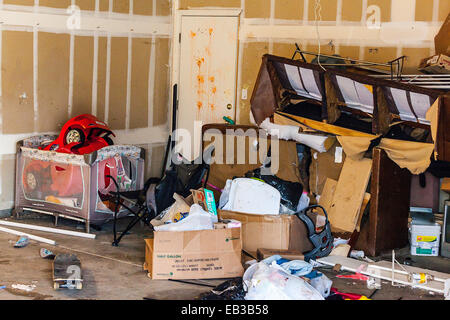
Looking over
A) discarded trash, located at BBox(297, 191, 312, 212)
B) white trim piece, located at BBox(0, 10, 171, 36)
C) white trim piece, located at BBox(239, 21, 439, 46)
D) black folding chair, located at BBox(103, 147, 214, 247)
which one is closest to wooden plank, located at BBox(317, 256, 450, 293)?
discarded trash, located at BBox(297, 191, 312, 212)

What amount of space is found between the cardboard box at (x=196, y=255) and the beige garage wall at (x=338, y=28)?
2985 millimetres

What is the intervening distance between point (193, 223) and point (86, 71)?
2.95m

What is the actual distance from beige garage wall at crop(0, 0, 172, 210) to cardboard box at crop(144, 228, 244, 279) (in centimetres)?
253

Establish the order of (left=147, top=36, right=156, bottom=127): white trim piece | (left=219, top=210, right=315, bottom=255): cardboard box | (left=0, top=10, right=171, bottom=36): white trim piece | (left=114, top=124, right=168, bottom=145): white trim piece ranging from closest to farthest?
1. (left=219, top=210, right=315, bottom=255): cardboard box
2. (left=0, top=10, right=171, bottom=36): white trim piece
3. (left=114, top=124, right=168, bottom=145): white trim piece
4. (left=147, top=36, right=156, bottom=127): white trim piece

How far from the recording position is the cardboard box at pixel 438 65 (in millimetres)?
5535

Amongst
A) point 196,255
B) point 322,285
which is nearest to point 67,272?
point 196,255

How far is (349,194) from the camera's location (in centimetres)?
552

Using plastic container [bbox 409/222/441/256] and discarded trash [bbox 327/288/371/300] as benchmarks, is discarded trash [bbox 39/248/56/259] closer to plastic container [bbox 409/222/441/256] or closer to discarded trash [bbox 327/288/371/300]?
discarded trash [bbox 327/288/371/300]

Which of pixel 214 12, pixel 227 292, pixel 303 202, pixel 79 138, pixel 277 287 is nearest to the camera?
pixel 277 287

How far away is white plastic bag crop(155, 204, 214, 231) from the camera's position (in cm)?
453

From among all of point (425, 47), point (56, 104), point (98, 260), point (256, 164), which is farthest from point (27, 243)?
point (425, 47)

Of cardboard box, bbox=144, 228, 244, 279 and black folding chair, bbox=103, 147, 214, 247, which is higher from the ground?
black folding chair, bbox=103, 147, 214, 247

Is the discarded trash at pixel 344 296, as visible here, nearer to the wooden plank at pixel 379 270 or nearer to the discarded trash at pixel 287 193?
the wooden plank at pixel 379 270

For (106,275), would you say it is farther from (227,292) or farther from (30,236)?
(30,236)
